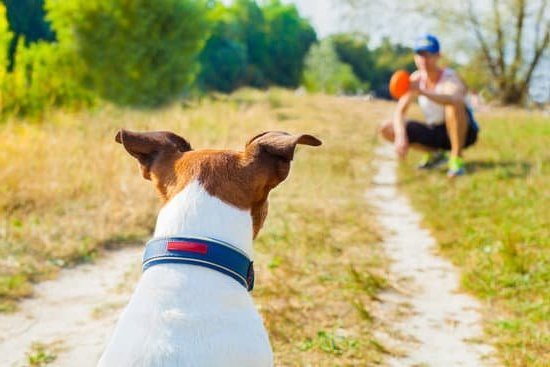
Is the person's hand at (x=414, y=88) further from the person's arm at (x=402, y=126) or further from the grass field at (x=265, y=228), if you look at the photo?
the grass field at (x=265, y=228)

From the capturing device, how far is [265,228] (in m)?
6.47

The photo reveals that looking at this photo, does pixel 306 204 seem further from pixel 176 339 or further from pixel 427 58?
pixel 176 339

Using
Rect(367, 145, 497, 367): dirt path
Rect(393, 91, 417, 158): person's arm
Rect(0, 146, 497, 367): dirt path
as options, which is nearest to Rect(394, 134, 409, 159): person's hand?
Rect(393, 91, 417, 158): person's arm

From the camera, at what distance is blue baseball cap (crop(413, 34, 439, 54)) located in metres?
8.83

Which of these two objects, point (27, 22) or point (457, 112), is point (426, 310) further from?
point (27, 22)

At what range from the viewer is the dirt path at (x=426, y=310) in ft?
12.7

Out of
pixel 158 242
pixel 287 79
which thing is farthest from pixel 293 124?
pixel 287 79

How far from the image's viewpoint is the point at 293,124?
16.6 meters

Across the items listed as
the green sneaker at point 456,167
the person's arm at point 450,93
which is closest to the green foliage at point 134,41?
the person's arm at point 450,93

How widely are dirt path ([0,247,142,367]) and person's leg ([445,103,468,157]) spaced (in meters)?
4.92

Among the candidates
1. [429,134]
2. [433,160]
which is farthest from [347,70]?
[429,134]

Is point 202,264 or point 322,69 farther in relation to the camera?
point 322,69

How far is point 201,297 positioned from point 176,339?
5.9 inches

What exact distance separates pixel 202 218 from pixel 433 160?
820 cm
